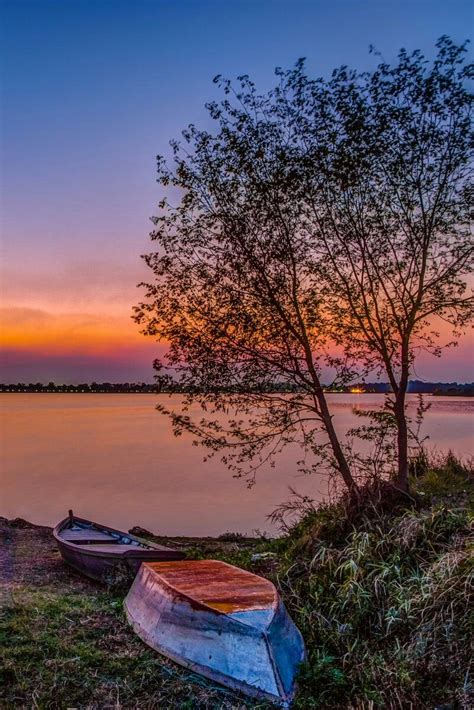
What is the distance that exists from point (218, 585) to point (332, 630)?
Result: 118 centimetres

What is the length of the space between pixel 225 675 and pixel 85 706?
3.58 ft

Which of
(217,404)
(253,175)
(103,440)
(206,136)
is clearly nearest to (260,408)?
(217,404)

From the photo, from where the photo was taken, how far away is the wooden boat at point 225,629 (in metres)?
4.73

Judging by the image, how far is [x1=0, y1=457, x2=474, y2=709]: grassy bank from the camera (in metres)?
4.59

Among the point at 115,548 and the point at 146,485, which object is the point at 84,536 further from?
the point at 146,485

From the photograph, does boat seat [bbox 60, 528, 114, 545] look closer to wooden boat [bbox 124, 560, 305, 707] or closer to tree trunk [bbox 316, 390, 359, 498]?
wooden boat [bbox 124, 560, 305, 707]

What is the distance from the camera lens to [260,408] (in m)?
8.62

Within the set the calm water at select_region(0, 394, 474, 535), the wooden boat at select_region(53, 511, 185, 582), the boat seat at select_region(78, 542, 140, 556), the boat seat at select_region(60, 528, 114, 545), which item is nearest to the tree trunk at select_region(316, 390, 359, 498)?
the calm water at select_region(0, 394, 474, 535)

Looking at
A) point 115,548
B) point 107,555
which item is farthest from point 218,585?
point 115,548

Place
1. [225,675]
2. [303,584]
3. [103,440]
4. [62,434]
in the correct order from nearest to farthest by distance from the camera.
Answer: [225,675] → [303,584] → [103,440] → [62,434]

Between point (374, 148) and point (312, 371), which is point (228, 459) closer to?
point (312, 371)

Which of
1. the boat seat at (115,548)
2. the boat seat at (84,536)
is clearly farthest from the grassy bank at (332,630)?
the boat seat at (84,536)

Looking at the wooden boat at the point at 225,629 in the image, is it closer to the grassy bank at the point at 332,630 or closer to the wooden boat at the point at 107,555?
the grassy bank at the point at 332,630

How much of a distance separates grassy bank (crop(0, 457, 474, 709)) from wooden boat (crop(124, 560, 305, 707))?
13cm
